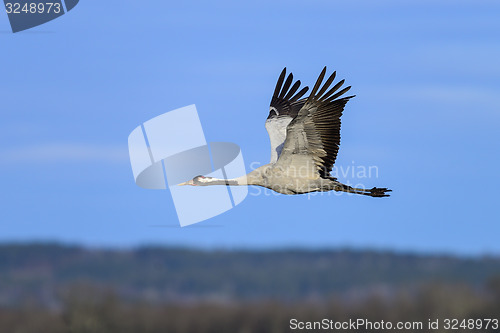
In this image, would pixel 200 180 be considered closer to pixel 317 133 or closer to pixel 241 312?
pixel 317 133

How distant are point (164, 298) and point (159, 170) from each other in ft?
145

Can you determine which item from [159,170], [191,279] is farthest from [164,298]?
[159,170]

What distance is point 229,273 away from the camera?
7762 cm

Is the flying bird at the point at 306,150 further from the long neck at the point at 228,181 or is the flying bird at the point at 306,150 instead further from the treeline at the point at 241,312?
the treeline at the point at 241,312

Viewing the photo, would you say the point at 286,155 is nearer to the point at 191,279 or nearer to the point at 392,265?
the point at 392,265

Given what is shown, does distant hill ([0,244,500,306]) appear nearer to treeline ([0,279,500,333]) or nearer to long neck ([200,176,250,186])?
treeline ([0,279,500,333])

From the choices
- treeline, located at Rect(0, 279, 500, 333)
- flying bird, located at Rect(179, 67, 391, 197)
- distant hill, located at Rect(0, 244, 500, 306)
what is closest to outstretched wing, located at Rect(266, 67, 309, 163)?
flying bird, located at Rect(179, 67, 391, 197)

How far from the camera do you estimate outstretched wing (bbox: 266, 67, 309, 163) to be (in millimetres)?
17031

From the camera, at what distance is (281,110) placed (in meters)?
18.0

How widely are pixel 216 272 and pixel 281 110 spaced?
61.6 metres

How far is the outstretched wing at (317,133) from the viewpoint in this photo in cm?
1561

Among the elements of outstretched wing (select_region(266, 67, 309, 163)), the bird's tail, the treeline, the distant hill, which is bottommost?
the distant hill

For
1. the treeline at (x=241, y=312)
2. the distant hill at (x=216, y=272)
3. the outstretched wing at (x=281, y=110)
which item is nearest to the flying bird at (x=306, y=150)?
the outstretched wing at (x=281, y=110)

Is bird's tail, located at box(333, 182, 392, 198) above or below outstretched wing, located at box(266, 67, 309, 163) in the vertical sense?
below
